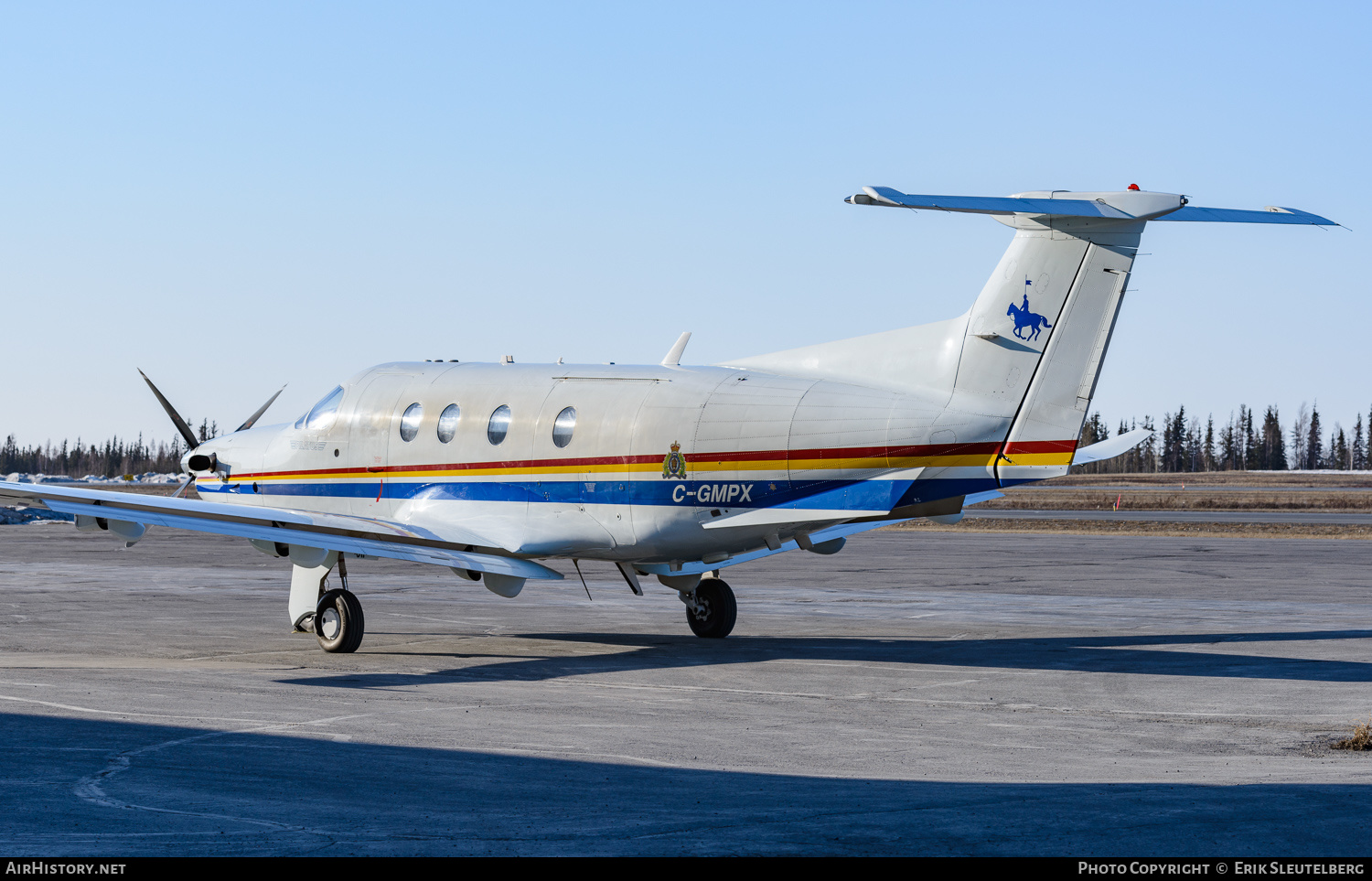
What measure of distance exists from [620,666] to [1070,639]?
299 inches

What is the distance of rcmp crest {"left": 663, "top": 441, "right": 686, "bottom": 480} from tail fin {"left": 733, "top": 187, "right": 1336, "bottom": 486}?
3.58 meters

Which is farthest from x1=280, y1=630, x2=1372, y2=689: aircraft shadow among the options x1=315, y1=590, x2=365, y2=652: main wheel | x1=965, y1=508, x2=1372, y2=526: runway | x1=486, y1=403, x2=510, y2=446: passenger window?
x1=965, y1=508, x2=1372, y2=526: runway

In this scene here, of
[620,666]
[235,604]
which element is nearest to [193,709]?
[620,666]

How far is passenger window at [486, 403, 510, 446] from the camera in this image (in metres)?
20.1

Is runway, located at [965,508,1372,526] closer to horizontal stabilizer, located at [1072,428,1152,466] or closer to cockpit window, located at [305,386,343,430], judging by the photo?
horizontal stabilizer, located at [1072,428,1152,466]

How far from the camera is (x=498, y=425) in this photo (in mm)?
20125

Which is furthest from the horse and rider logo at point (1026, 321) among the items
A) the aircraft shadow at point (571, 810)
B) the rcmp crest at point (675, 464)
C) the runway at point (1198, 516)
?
the runway at point (1198, 516)

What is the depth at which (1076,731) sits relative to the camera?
12.8 metres

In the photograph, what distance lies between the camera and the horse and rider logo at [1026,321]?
16.3 metres

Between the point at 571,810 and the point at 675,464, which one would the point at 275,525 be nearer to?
the point at 675,464

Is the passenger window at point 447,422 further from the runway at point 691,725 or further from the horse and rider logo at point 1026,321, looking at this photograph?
the horse and rider logo at point 1026,321

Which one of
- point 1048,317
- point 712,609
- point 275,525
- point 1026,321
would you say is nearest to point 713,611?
point 712,609

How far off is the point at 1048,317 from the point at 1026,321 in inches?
10.4
